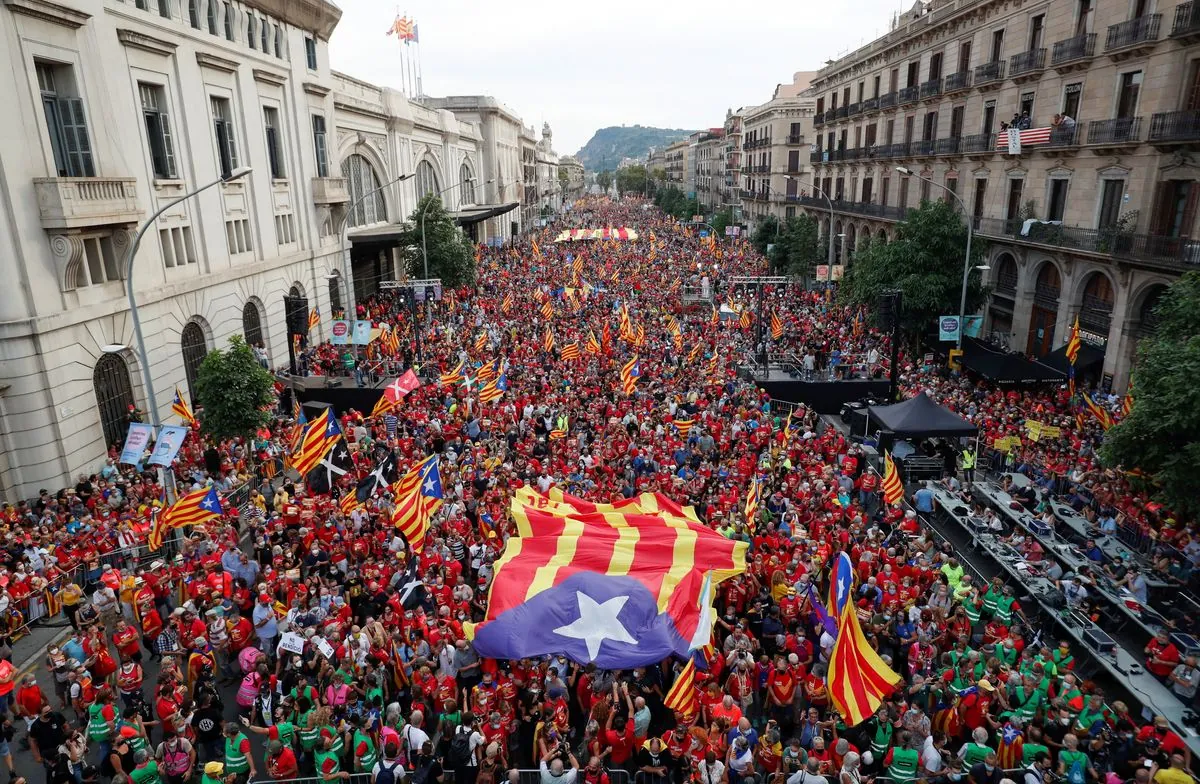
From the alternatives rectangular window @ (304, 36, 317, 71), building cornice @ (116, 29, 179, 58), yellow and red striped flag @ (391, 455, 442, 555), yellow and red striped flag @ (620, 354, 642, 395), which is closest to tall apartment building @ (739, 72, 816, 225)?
rectangular window @ (304, 36, 317, 71)

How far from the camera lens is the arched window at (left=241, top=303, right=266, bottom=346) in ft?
101

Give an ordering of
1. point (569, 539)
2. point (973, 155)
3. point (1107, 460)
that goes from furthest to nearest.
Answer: point (973, 155) → point (1107, 460) → point (569, 539)

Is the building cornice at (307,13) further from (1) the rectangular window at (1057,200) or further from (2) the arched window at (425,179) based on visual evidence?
(1) the rectangular window at (1057,200)

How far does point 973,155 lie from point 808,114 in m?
40.3

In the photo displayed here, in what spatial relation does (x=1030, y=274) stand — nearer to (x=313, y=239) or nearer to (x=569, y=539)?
(x=569, y=539)

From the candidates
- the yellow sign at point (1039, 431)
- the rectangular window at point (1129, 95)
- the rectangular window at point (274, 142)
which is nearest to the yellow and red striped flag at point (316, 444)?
the yellow sign at point (1039, 431)

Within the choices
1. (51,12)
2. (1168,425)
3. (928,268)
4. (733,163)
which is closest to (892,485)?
(1168,425)

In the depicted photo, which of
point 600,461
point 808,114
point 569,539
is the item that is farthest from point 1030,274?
point 808,114

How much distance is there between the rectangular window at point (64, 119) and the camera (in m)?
20.4

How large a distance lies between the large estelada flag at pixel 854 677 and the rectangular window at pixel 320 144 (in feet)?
117

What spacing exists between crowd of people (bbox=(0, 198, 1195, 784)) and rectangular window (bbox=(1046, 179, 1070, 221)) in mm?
12439

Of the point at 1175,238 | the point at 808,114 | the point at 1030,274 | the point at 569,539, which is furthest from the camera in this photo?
the point at 808,114

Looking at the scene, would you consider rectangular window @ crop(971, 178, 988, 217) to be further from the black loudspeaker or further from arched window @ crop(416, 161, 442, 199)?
arched window @ crop(416, 161, 442, 199)

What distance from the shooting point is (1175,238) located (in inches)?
973
